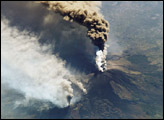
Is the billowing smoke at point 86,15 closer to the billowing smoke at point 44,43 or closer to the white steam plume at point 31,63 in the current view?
the billowing smoke at point 44,43

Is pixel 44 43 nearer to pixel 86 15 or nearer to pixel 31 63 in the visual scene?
pixel 31 63

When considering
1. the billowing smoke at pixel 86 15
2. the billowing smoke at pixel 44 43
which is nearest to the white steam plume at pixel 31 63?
the billowing smoke at pixel 44 43

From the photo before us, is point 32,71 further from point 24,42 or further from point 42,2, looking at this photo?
point 42,2

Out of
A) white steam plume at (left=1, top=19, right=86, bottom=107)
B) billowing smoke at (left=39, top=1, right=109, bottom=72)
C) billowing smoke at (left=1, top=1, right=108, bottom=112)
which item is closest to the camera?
billowing smoke at (left=1, top=1, right=108, bottom=112)

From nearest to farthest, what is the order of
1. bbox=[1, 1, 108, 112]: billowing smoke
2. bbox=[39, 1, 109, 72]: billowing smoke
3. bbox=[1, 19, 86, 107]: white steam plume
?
bbox=[1, 1, 108, 112]: billowing smoke → bbox=[39, 1, 109, 72]: billowing smoke → bbox=[1, 19, 86, 107]: white steam plume

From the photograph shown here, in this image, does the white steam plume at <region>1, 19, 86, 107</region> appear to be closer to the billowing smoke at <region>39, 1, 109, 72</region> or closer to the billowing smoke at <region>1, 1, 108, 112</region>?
the billowing smoke at <region>1, 1, 108, 112</region>

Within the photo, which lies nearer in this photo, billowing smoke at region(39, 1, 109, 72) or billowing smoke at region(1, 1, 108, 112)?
billowing smoke at region(1, 1, 108, 112)

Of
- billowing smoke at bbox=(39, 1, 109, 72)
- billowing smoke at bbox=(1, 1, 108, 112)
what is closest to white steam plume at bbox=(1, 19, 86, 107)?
billowing smoke at bbox=(1, 1, 108, 112)

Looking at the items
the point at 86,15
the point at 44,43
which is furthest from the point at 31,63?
the point at 86,15
